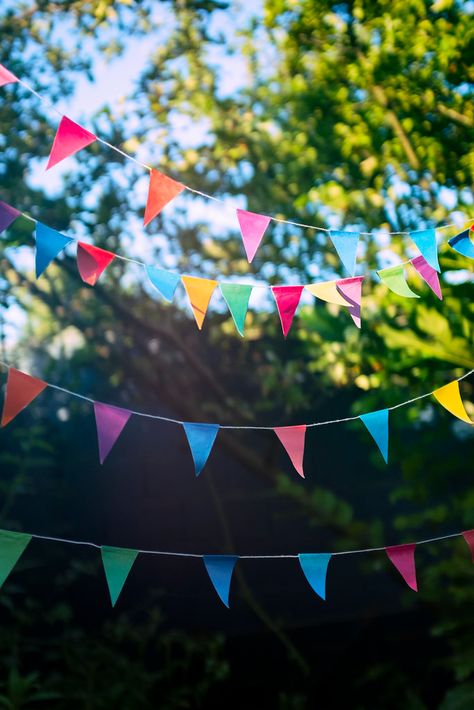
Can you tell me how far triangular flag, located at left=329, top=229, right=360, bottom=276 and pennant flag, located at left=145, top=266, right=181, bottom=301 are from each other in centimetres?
46

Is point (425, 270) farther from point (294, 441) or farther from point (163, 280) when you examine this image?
point (163, 280)

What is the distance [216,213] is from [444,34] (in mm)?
2323

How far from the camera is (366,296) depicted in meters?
4.41

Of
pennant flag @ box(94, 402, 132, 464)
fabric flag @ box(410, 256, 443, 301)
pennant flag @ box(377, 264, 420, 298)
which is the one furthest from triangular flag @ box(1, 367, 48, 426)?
fabric flag @ box(410, 256, 443, 301)

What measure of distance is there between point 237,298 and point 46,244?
0.54m

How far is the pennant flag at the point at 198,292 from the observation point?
100.0 inches

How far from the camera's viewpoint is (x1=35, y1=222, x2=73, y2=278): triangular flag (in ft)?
7.61

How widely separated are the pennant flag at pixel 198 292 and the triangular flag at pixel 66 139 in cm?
47

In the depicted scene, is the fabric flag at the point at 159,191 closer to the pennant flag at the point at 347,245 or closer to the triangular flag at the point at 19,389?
the pennant flag at the point at 347,245

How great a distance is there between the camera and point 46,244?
235cm

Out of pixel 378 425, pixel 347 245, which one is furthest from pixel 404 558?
pixel 347 245

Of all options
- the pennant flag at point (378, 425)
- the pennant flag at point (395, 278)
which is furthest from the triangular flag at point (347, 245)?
the pennant flag at point (378, 425)

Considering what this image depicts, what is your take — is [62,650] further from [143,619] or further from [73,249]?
[73,249]

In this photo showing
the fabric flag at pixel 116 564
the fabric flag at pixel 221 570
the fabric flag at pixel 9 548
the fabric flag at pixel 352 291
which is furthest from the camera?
the fabric flag at pixel 352 291
